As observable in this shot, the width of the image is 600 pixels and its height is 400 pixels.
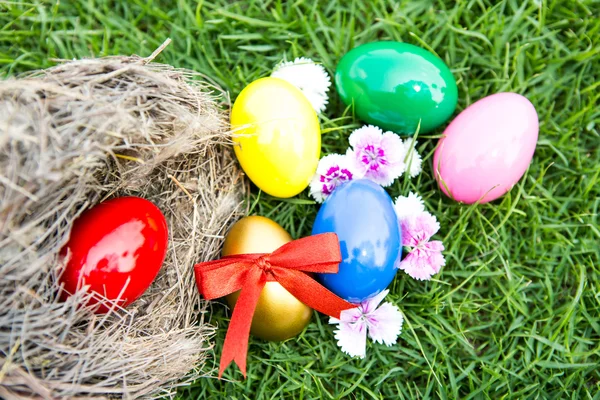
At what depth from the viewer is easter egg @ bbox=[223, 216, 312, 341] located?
1502 millimetres

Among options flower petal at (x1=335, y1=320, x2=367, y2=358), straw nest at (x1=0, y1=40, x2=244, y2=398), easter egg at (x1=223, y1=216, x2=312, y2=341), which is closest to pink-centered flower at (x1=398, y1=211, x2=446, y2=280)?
flower petal at (x1=335, y1=320, x2=367, y2=358)

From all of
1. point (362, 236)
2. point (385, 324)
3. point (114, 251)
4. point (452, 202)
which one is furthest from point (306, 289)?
point (452, 202)

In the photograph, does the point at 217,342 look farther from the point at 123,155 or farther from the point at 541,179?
the point at 541,179

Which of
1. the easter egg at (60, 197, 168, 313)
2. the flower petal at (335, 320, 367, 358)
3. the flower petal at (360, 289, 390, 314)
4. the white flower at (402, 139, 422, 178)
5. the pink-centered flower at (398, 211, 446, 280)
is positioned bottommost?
the flower petal at (335, 320, 367, 358)

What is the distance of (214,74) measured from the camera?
5.88 feet

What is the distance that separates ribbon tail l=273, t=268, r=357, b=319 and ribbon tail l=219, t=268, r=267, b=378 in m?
0.06

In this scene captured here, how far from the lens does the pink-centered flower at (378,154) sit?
1.67 m

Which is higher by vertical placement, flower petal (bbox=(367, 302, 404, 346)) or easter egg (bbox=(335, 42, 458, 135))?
easter egg (bbox=(335, 42, 458, 135))

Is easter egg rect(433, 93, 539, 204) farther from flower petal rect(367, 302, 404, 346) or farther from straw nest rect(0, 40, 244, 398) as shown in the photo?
straw nest rect(0, 40, 244, 398)

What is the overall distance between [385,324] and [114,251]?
0.86 meters

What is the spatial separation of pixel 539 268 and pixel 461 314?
32cm

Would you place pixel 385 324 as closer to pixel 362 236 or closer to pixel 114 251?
pixel 362 236

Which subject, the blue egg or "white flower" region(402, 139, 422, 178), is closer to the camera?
the blue egg

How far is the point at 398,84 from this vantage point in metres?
1.57
